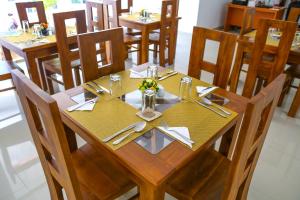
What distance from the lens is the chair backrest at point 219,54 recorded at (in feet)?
5.06

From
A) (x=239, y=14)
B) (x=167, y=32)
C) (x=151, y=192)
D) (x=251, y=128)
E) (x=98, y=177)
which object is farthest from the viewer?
(x=239, y=14)

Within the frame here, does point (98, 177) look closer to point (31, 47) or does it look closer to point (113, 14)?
point (31, 47)

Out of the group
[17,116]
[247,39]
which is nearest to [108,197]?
[17,116]

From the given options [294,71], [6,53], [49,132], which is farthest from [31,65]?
[294,71]

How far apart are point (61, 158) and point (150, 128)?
423 millimetres

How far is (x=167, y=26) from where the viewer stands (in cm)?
336

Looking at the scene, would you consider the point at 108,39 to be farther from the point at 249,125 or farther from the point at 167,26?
the point at 167,26

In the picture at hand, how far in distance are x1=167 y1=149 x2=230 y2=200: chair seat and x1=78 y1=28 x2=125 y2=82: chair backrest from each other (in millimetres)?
851

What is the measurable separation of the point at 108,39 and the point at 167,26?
196 cm

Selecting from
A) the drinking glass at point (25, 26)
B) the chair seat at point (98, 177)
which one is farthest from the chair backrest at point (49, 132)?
the drinking glass at point (25, 26)

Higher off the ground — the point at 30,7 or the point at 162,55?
the point at 30,7

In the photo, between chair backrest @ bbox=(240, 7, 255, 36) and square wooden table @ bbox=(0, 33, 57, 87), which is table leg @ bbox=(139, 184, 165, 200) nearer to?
square wooden table @ bbox=(0, 33, 57, 87)

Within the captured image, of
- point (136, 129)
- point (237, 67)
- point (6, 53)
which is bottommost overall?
point (237, 67)

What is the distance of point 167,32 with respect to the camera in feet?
11.3
